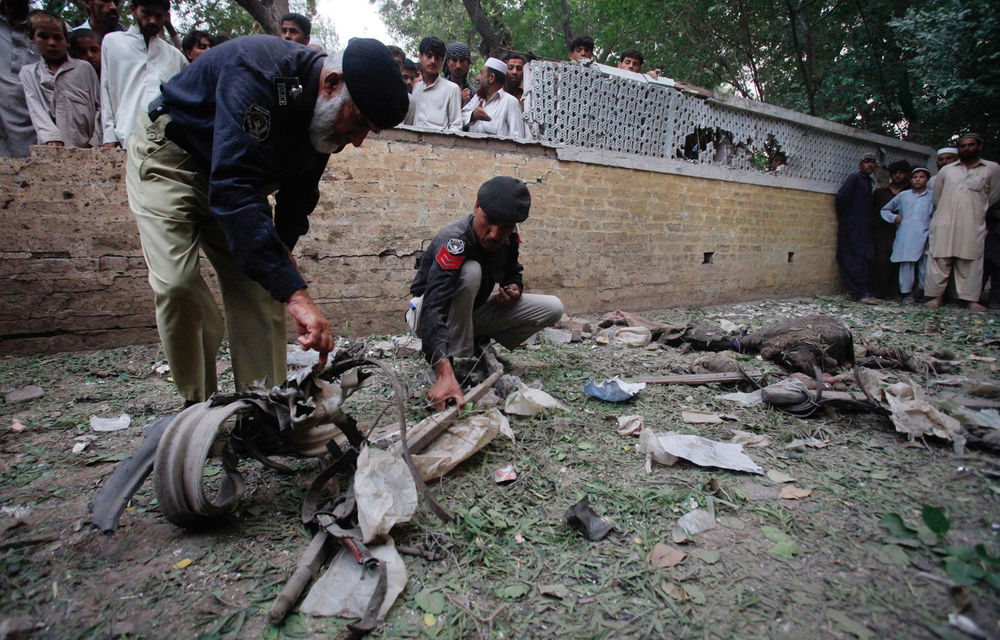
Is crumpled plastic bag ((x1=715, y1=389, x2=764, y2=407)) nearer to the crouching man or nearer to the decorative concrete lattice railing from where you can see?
the crouching man

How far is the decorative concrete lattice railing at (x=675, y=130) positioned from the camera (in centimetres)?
496

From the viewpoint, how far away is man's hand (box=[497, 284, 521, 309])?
2.89 meters

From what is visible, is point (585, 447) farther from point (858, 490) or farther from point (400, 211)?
point (400, 211)

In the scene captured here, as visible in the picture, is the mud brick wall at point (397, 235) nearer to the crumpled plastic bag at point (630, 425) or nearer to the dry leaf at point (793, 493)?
the crumpled plastic bag at point (630, 425)

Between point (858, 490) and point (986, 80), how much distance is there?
9132 millimetres

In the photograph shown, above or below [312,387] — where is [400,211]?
above

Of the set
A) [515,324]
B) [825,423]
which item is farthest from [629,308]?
[825,423]

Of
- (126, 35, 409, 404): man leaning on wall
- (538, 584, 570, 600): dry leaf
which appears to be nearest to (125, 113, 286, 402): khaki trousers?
(126, 35, 409, 404): man leaning on wall

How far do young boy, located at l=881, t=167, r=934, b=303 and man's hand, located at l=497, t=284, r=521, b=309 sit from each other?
7.39 metres

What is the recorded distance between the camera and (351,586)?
4.04 feet

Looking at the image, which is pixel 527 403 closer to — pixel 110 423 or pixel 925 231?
pixel 110 423

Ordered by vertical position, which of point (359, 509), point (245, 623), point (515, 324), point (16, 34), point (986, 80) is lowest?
point (245, 623)

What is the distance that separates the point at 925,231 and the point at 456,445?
845cm

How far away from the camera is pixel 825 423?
2.21 metres
